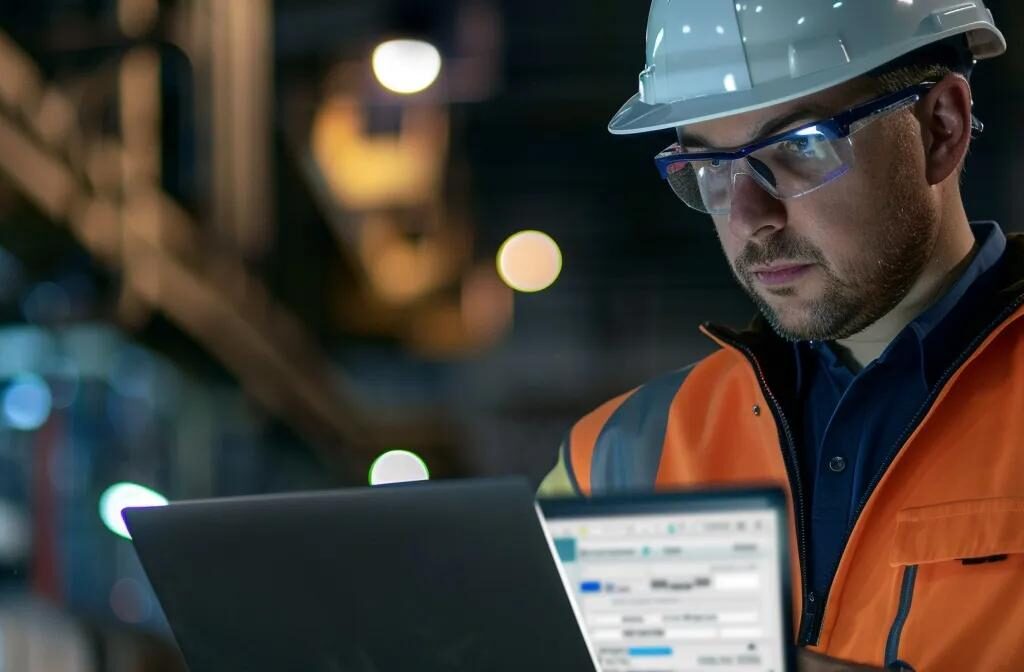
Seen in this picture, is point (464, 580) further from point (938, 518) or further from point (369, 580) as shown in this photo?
point (938, 518)

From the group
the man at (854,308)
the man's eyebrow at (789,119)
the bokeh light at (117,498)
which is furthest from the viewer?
the bokeh light at (117,498)

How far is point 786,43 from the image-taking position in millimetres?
2445

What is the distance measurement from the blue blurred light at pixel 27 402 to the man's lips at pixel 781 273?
623 centimetres

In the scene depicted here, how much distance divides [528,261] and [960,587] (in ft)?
47.5

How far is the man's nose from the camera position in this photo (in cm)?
241

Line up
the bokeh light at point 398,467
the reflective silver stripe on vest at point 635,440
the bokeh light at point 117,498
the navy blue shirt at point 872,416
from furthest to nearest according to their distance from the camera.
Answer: the bokeh light at point 398,467, the bokeh light at point 117,498, the reflective silver stripe on vest at point 635,440, the navy blue shirt at point 872,416

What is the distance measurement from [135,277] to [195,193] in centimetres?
82

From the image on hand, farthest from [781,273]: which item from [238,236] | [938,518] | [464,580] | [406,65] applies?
[406,65]

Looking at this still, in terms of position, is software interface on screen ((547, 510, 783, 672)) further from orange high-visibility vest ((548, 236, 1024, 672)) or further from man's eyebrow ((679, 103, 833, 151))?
man's eyebrow ((679, 103, 833, 151))

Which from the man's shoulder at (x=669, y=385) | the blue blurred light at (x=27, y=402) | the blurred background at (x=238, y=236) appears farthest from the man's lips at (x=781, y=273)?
the blue blurred light at (x=27, y=402)

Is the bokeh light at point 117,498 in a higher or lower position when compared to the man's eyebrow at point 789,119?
higher

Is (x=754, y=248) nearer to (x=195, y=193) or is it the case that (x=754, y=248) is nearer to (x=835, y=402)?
(x=835, y=402)

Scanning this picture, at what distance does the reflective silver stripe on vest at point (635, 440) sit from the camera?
264 centimetres

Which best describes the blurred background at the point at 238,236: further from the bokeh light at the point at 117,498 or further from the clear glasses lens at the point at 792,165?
the clear glasses lens at the point at 792,165
